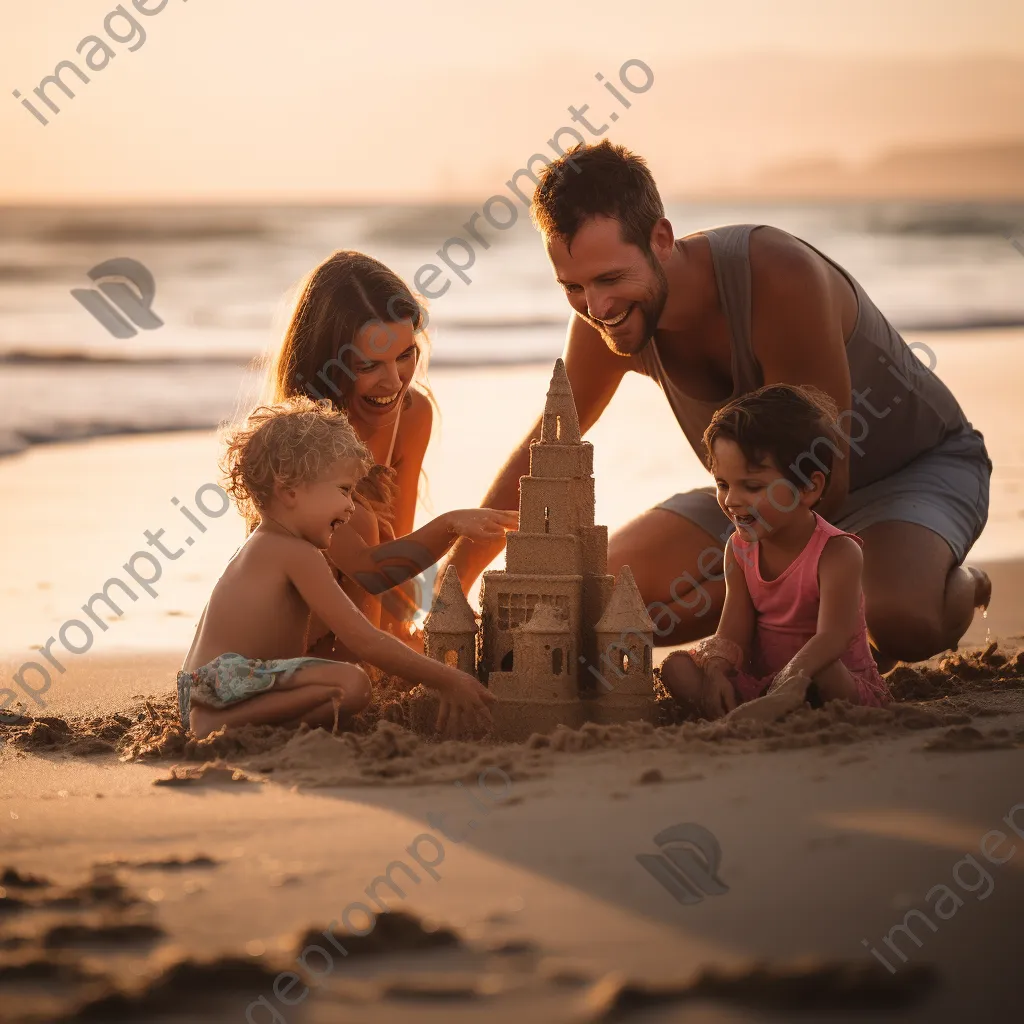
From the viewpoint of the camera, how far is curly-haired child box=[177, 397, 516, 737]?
5.03 m

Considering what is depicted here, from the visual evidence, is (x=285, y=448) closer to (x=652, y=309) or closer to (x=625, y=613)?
(x=625, y=613)

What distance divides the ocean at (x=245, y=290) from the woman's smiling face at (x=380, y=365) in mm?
606

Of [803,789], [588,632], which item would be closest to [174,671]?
[588,632]

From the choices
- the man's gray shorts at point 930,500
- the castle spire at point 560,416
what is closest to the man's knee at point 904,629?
the man's gray shorts at point 930,500

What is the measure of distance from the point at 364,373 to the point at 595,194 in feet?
4.64

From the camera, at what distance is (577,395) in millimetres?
6625

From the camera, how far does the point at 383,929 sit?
2.95 metres

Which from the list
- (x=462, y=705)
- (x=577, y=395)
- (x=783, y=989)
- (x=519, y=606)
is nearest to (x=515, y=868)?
(x=783, y=989)

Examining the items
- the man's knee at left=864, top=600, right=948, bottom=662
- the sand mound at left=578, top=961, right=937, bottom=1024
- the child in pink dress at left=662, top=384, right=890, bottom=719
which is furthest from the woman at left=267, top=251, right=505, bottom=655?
the sand mound at left=578, top=961, right=937, bottom=1024

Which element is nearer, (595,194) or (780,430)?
(780,430)

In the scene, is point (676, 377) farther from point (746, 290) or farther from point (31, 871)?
point (31, 871)

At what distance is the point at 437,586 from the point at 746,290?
5.80 feet

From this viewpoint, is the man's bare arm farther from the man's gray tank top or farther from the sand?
the sand

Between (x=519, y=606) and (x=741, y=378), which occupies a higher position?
(x=741, y=378)
